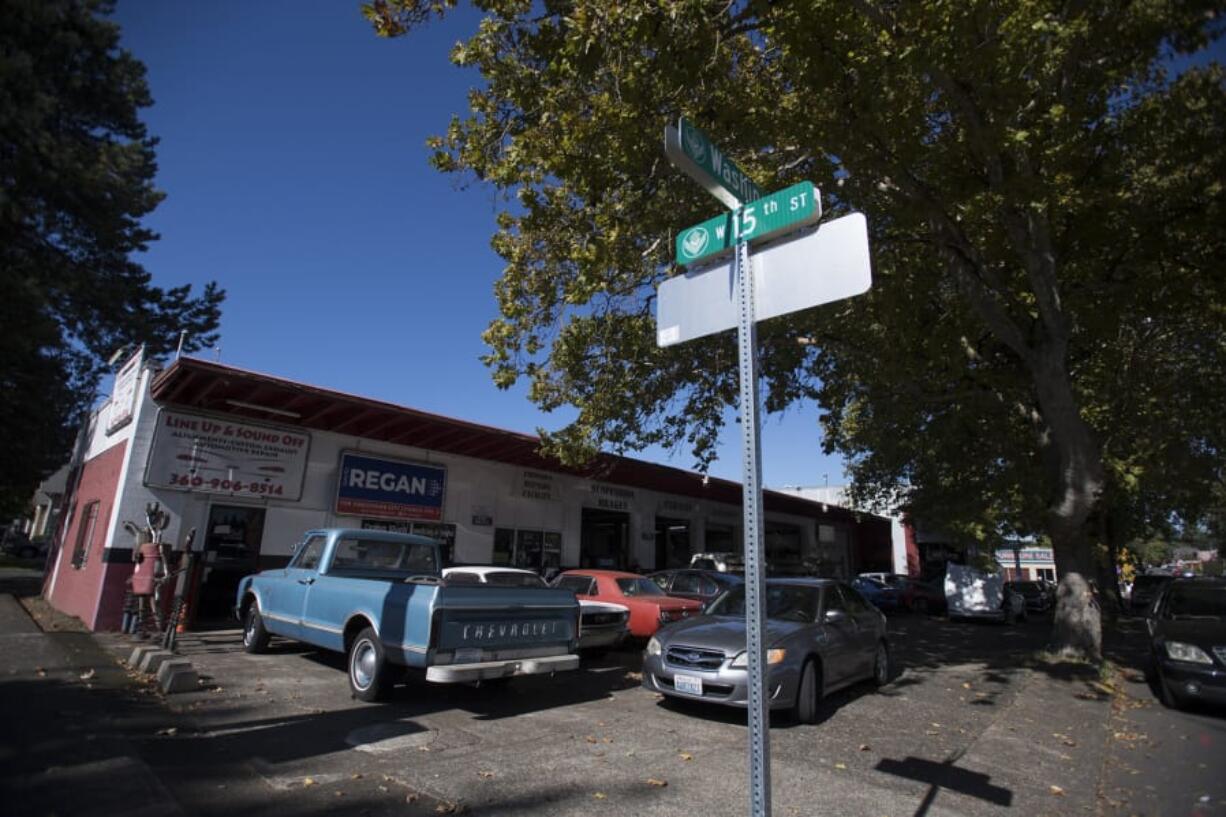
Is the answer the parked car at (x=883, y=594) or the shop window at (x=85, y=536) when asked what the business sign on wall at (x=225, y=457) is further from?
the parked car at (x=883, y=594)

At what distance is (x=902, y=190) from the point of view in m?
9.21

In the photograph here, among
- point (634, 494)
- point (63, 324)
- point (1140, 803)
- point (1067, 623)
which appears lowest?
point (1140, 803)

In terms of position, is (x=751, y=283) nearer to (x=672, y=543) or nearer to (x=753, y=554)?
(x=753, y=554)

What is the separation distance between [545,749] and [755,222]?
16.1 ft

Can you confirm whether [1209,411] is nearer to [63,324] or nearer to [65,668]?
[65,668]

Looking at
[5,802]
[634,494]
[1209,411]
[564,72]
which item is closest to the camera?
[5,802]

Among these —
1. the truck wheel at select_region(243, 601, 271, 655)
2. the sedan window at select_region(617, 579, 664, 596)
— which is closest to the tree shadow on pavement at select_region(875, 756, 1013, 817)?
the sedan window at select_region(617, 579, 664, 596)

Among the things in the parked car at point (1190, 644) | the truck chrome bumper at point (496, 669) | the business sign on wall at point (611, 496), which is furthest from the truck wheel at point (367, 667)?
the business sign on wall at point (611, 496)

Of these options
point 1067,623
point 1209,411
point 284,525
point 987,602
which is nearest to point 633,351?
point 284,525

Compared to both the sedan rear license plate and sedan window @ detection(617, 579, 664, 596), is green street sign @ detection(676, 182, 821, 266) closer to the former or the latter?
the sedan rear license plate

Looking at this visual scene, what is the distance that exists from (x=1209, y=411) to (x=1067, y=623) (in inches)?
377

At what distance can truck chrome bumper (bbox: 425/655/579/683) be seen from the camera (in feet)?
21.0

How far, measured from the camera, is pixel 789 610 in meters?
8.07

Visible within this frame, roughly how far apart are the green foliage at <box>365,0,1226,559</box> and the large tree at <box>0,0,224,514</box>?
16.2m
